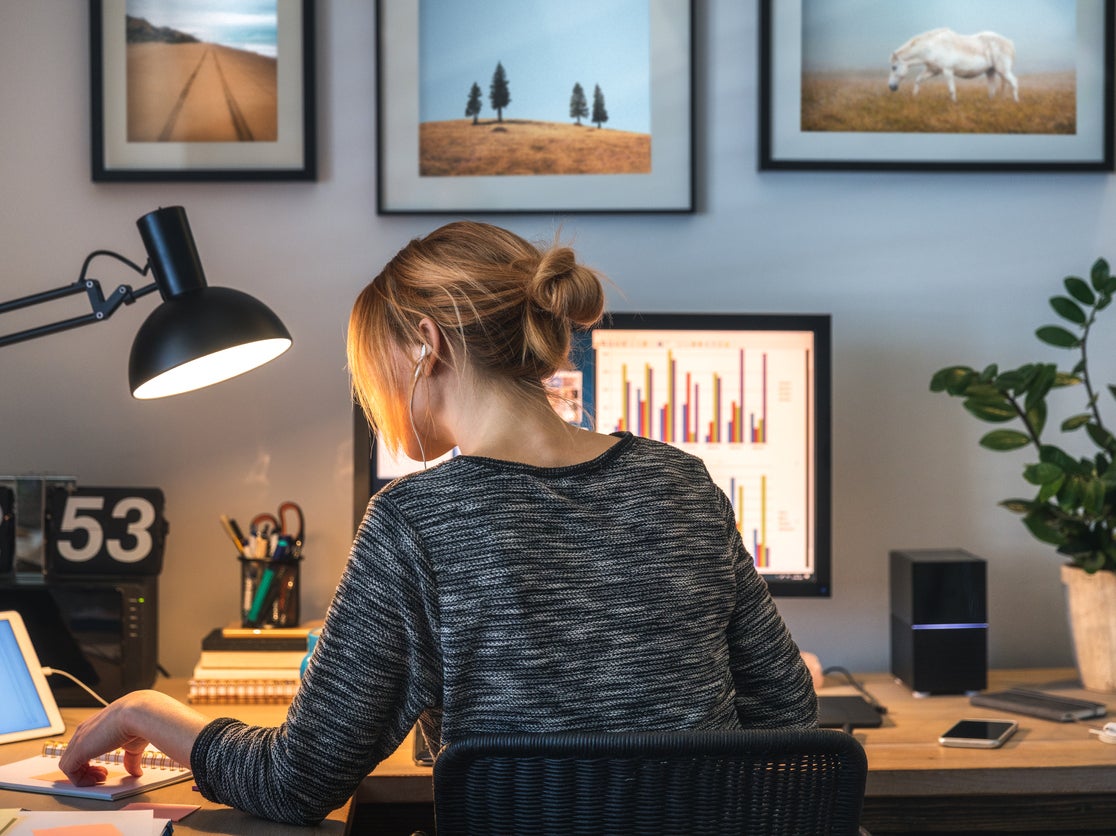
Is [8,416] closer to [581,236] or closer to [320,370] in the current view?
[320,370]

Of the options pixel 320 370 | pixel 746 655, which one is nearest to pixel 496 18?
pixel 320 370

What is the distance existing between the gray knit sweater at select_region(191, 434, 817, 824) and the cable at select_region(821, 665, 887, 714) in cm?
67

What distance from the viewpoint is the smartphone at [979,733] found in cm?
147

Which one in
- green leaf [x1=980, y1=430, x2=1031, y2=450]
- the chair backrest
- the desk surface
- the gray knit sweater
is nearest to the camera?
the chair backrest

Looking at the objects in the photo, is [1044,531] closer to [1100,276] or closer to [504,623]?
[1100,276]

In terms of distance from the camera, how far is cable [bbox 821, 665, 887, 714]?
1.65 m

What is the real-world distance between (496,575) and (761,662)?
348mm

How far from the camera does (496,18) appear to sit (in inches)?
74.8

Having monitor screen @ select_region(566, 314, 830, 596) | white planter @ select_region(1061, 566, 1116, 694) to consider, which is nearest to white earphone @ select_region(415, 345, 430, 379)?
monitor screen @ select_region(566, 314, 830, 596)

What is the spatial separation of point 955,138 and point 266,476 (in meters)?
1.33

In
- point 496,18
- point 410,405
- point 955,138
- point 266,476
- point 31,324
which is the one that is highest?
point 496,18

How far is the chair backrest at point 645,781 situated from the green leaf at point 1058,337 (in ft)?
3.66

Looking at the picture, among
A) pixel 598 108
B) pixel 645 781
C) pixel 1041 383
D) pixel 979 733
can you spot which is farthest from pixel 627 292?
pixel 645 781

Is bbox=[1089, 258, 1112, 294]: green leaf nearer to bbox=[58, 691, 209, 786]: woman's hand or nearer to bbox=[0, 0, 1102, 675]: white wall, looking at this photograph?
bbox=[0, 0, 1102, 675]: white wall
